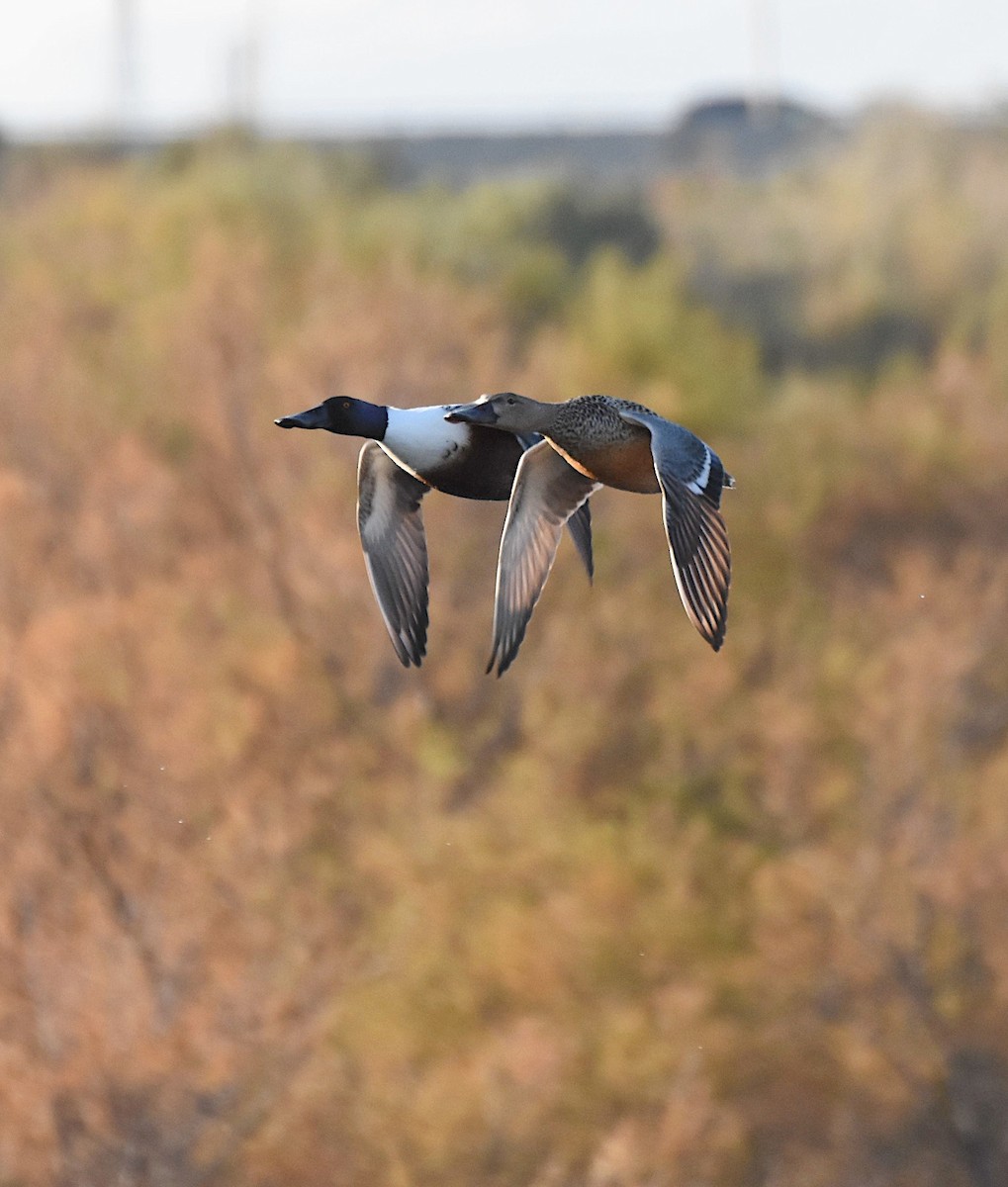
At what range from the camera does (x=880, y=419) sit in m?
35.3

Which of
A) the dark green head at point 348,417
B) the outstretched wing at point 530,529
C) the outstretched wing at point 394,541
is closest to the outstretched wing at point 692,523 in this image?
the outstretched wing at point 530,529

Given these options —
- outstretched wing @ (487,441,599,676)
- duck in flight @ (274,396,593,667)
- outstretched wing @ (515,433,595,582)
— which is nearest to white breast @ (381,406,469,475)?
duck in flight @ (274,396,593,667)

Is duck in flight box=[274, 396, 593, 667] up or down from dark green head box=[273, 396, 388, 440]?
down

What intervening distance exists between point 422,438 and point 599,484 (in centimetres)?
77

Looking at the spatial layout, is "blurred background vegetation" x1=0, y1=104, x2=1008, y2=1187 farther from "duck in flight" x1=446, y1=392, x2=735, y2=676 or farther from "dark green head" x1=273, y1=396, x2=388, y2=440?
"dark green head" x1=273, y1=396, x2=388, y2=440

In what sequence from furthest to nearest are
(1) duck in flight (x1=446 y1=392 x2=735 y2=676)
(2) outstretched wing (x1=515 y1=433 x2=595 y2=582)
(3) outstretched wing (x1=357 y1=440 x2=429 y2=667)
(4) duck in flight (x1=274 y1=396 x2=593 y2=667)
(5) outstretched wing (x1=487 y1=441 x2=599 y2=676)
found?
(3) outstretched wing (x1=357 y1=440 x2=429 y2=667)
(2) outstretched wing (x1=515 y1=433 x2=595 y2=582)
(5) outstretched wing (x1=487 y1=441 x2=599 y2=676)
(4) duck in flight (x1=274 y1=396 x2=593 y2=667)
(1) duck in flight (x1=446 y1=392 x2=735 y2=676)

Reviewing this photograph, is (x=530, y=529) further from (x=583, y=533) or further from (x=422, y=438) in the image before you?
(x=583, y=533)

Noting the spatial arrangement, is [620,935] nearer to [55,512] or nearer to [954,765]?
[954,765]

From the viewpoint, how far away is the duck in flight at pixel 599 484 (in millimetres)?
7230

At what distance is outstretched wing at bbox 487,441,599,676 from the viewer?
771 cm

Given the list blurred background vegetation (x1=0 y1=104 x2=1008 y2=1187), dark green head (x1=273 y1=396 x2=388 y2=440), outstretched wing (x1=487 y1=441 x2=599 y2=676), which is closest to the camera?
dark green head (x1=273 y1=396 x2=388 y2=440)

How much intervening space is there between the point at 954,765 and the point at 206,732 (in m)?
9.50

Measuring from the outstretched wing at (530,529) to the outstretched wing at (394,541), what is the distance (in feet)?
2.32

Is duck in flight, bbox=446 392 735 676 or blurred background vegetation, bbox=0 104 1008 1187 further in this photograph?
blurred background vegetation, bbox=0 104 1008 1187
